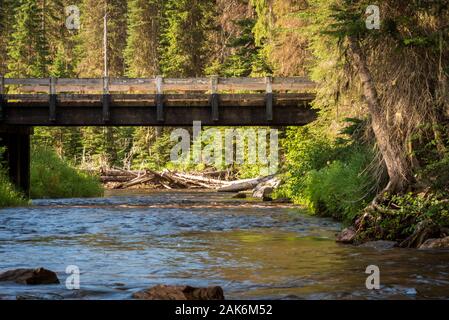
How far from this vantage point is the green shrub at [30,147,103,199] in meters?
34.2

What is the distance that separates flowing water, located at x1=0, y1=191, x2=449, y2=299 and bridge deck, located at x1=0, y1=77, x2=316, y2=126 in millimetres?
7560

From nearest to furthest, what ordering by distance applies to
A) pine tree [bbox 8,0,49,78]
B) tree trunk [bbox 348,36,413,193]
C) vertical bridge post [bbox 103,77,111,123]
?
tree trunk [bbox 348,36,413,193], vertical bridge post [bbox 103,77,111,123], pine tree [bbox 8,0,49,78]

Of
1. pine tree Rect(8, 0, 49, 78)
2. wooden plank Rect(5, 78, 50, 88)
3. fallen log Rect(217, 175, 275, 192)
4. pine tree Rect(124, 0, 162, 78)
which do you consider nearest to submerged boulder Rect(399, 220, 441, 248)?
wooden plank Rect(5, 78, 50, 88)

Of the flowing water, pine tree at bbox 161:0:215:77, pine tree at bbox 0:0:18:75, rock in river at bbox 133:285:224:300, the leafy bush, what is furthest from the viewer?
pine tree at bbox 0:0:18:75

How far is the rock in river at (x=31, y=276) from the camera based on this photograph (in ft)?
34.5

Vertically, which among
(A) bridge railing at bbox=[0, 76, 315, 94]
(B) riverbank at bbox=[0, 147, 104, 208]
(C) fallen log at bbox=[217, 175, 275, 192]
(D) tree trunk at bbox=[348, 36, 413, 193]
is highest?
(A) bridge railing at bbox=[0, 76, 315, 94]

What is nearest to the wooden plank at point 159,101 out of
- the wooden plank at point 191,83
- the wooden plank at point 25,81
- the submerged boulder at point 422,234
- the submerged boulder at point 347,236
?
the wooden plank at point 191,83

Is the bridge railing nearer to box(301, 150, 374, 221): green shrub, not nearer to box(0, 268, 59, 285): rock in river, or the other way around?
box(301, 150, 374, 221): green shrub

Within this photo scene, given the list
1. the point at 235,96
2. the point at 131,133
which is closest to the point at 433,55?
the point at 235,96

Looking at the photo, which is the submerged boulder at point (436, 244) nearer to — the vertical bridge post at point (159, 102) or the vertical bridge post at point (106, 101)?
the vertical bridge post at point (159, 102)

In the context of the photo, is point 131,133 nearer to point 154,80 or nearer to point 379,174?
point 154,80

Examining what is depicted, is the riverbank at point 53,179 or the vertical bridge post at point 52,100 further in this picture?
the riverbank at point 53,179

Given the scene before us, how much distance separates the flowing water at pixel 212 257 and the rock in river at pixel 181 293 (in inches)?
20.4

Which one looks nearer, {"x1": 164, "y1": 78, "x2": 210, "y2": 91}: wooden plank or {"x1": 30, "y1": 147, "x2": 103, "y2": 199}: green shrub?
{"x1": 164, "y1": 78, "x2": 210, "y2": 91}: wooden plank
